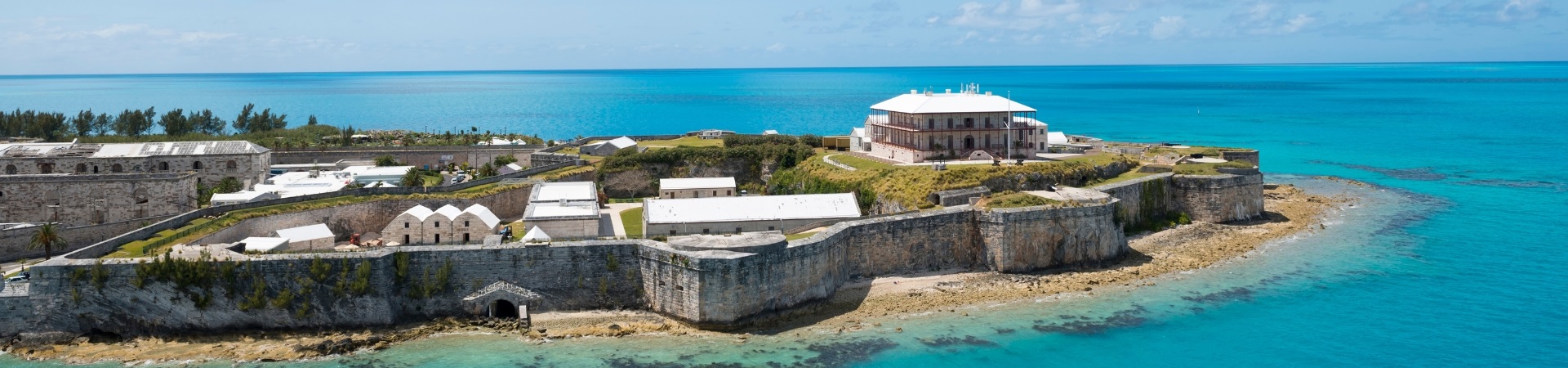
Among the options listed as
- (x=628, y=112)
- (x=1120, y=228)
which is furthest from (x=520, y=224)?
(x=628, y=112)

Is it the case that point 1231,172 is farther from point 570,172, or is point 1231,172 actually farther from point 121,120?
point 121,120

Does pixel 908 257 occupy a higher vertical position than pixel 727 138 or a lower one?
lower

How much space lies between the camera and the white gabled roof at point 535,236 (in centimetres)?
3266

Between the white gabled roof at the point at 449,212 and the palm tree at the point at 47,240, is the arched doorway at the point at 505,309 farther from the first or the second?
the palm tree at the point at 47,240

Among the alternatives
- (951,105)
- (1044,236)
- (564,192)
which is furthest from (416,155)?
(1044,236)

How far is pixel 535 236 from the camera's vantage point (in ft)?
112

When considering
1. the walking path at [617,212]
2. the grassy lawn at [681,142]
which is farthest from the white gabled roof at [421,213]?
the grassy lawn at [681,142]

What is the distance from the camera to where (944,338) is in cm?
2975

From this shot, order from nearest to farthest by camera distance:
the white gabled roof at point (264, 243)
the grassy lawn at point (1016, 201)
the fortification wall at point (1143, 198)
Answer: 1. the white gabled roof at point (264, 243)
2. the grassy lawn at point (1016, 201)
3. the fortification wall at point (1143, 198)

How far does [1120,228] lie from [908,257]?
8.91 metres

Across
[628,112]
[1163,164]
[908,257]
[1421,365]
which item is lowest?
[1421,365]

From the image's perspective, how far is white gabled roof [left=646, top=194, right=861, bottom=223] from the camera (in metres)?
38.7

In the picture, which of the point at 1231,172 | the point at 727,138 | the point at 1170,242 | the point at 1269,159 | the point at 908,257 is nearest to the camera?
the point at 908,257

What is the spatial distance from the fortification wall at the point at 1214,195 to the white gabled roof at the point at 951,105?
748 centimetres
